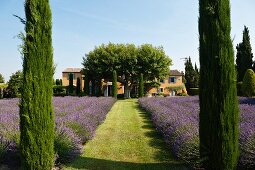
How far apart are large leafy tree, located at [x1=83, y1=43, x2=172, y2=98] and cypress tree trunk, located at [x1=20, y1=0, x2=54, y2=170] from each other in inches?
1418

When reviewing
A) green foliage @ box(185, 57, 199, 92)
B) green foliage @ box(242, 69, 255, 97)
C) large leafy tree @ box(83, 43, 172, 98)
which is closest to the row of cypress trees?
green foliage @ box(242, 69, 255, 97)

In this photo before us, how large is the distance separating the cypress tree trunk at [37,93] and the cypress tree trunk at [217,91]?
2.89 metres

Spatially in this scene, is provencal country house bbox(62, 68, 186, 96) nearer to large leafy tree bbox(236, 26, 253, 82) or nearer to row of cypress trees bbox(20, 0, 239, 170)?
large leafy tree bbox(236, 26, 253, 82)

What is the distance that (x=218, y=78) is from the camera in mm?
5832

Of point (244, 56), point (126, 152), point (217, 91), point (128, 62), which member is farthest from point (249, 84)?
point (217, 91)

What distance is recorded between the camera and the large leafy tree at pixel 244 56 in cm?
4278

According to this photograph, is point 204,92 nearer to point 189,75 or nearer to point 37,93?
point 37,93

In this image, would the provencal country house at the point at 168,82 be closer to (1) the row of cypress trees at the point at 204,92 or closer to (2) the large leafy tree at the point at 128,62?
(2) the large leafy tree at the point at 128,62

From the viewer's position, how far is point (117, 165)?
6.95m

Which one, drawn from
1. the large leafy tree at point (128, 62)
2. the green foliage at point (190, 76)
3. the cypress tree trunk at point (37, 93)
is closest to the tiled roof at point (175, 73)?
the green foliage at point (190, 76)

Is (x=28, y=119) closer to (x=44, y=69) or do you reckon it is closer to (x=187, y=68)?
(x=44, y=69)

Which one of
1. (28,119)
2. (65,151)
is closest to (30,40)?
(28,119)

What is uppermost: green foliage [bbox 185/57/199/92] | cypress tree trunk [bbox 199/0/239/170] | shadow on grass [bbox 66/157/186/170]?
green foliage [bbox 185/57/199/92]

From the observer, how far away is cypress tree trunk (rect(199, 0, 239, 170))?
224 inches
